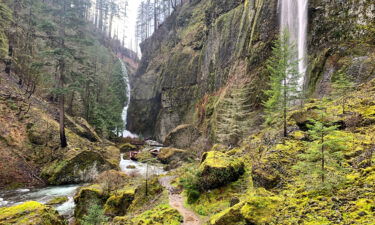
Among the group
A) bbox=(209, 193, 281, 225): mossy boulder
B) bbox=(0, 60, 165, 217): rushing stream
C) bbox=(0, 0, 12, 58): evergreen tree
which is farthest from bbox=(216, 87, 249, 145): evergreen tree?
bbox=(0, 0, 12, 58): evergreen tree

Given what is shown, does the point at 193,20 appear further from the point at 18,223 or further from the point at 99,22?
the point at 18,223

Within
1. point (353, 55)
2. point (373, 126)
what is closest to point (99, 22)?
point (353, 55)

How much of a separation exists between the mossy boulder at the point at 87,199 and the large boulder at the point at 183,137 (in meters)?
18.9

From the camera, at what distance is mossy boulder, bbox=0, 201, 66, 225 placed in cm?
734

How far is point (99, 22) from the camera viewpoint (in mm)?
73375

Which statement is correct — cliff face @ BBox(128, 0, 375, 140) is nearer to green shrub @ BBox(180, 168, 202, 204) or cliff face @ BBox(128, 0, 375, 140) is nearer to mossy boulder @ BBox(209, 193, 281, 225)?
mossy boulder @ BBox(209, 193, 281, 225)

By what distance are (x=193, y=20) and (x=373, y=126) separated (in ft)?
148

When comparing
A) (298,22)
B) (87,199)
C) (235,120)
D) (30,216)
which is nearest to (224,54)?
(298,22)

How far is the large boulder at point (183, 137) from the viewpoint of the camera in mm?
31500

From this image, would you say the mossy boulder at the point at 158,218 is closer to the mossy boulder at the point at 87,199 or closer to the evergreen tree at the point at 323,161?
the mossy boulder at the point at 87,199

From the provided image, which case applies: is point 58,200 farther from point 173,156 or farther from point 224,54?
point 224,54

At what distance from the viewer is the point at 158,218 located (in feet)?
28.4

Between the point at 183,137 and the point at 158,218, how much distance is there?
2393 cm

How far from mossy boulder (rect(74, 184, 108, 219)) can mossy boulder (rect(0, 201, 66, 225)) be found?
3547 mm
